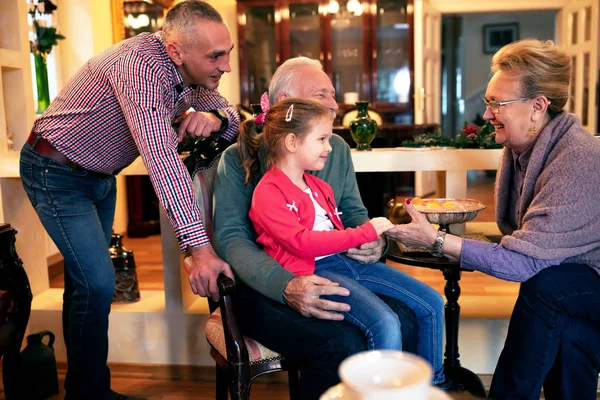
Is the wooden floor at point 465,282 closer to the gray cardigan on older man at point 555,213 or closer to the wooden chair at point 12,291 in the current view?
the gray cardigan on older man at point 555,213

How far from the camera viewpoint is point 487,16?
10.4m

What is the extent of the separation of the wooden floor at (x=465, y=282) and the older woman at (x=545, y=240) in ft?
2.75

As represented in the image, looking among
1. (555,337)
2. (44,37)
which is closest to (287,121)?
(555,337)

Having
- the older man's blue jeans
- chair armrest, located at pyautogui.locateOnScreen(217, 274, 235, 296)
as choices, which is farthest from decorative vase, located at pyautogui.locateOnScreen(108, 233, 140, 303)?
chair armrest, located at pyautogui.locateOnScreen(217, 274, 235, 296)

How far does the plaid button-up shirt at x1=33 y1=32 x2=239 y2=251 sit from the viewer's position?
1599 millimetres

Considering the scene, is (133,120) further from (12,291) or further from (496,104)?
(496,104)

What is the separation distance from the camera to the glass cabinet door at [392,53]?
6.78m

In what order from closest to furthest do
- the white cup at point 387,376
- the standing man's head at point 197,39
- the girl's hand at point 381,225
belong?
1. the white cup at point 387,376
2. the girl's hand at point 381,225
3. the standing man's head at point 197,39

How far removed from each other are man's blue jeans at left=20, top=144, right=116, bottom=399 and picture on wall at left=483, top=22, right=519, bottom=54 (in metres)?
9.62

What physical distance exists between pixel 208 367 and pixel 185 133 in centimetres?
114

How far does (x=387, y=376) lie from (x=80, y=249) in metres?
1.54

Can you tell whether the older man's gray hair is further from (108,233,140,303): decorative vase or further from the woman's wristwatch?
(108,233,140,303): decorative vase

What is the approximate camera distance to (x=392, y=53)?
689 cm

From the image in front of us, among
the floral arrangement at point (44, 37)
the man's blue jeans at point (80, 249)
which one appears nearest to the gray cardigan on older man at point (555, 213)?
the man's blue jeans at point (80, 249)
